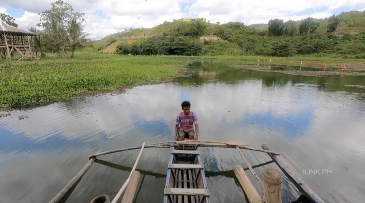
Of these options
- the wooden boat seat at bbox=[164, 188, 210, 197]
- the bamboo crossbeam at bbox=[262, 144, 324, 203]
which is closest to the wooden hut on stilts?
the wooden boat seat at bbox=[164, 188, 210, 197]

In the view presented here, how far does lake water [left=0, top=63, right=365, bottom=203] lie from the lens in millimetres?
5434

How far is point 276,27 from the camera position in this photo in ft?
257

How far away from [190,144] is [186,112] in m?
1.03

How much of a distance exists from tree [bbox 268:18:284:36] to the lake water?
72.8 m

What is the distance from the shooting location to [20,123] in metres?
9.11

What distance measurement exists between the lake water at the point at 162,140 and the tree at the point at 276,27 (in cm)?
7275

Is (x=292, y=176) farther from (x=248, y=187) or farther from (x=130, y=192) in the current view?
(x=130, y=192)

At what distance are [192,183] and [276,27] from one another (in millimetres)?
85093

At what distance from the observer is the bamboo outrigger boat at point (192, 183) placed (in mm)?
2678

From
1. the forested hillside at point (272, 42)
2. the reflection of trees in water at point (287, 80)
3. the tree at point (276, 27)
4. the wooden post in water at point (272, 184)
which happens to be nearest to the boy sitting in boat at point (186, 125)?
the wooden post in water at point (272, 184)

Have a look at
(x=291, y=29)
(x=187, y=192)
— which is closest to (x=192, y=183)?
(x=187, y=192)

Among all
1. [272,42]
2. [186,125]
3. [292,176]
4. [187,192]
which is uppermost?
[272,42]

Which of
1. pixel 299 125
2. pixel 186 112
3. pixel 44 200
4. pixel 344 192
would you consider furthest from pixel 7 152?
pixel 299 125

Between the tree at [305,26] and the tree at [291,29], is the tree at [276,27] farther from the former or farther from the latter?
the tree at [305,26]
